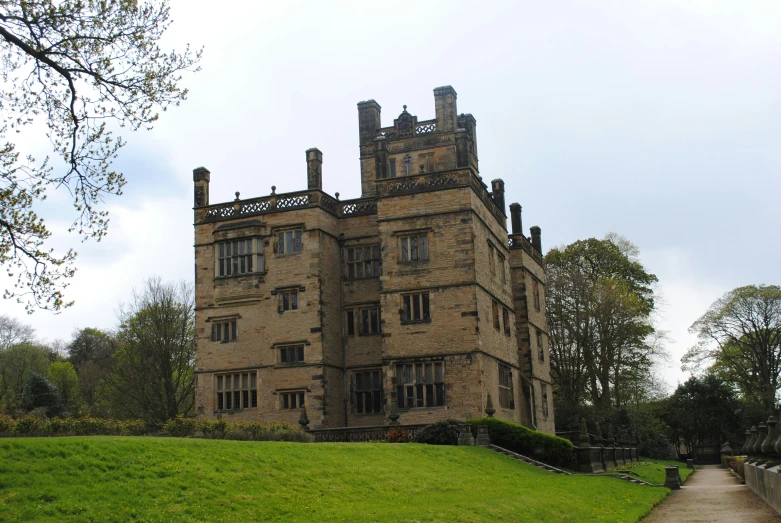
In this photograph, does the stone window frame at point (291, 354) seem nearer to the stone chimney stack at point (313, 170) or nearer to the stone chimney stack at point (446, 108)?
the stone chimney stack at point (313, 170)

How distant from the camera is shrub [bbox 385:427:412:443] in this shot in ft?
95.7

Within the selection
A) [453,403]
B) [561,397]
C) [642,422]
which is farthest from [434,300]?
[642,422]

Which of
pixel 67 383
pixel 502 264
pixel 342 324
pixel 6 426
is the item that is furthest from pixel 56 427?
pixel 67 383

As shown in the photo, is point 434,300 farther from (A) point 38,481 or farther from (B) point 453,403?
(A) point 38,481

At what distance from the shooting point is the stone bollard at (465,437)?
28.5 m

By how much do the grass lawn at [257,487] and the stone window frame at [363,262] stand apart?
15.0 m

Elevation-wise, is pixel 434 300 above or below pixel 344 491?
above

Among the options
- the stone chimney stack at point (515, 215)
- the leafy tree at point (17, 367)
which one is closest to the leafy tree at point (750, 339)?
the stone chimney stack at point (515, 215)

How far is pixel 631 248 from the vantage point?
6362 centimetres

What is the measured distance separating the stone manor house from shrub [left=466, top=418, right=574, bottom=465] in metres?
2.80

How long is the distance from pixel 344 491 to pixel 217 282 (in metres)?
21.8

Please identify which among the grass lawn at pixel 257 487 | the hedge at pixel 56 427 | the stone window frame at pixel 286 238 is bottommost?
the grass lawn at pixel 257 487

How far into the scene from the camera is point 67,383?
5941 cm

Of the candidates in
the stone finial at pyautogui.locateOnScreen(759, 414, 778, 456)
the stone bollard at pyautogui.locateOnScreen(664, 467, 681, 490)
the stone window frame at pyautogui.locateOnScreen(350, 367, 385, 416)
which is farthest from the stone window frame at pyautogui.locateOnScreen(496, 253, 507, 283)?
the stone finial at pyautogui.locateOnScreen(759, 414, 778, 456)
